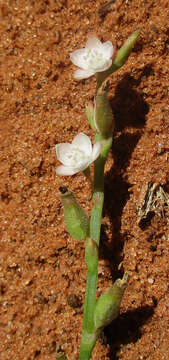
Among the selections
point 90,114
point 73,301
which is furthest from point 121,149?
point 73,301

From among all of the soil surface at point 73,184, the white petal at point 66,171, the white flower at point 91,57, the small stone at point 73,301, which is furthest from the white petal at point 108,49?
the small stone at point 73,301

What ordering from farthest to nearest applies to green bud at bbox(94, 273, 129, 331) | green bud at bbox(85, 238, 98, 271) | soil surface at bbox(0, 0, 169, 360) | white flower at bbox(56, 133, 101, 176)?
1. soil surface at bbox(0, 0, 169, 360)
2. white flower at bbox(56, 133, 101, 176)
3. green bud at bbox(85, 238, 98, 271)
4. green bud at bbox(94, 273, 129, 331)

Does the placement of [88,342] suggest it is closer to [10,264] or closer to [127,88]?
[10,264]

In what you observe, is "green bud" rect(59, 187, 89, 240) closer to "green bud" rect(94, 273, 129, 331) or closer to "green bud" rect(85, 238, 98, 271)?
"green bud" rect(85, 238, 98, 271)

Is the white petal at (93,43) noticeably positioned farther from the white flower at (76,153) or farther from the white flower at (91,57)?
the white flower at (76,153)

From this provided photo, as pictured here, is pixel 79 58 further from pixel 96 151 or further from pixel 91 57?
pixel 96 151

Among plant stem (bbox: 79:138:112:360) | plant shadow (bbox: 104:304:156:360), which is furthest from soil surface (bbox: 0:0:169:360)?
plant stem (bbox: 79:138:112:360)

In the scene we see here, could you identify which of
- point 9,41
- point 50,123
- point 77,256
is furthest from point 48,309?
point 9,41
